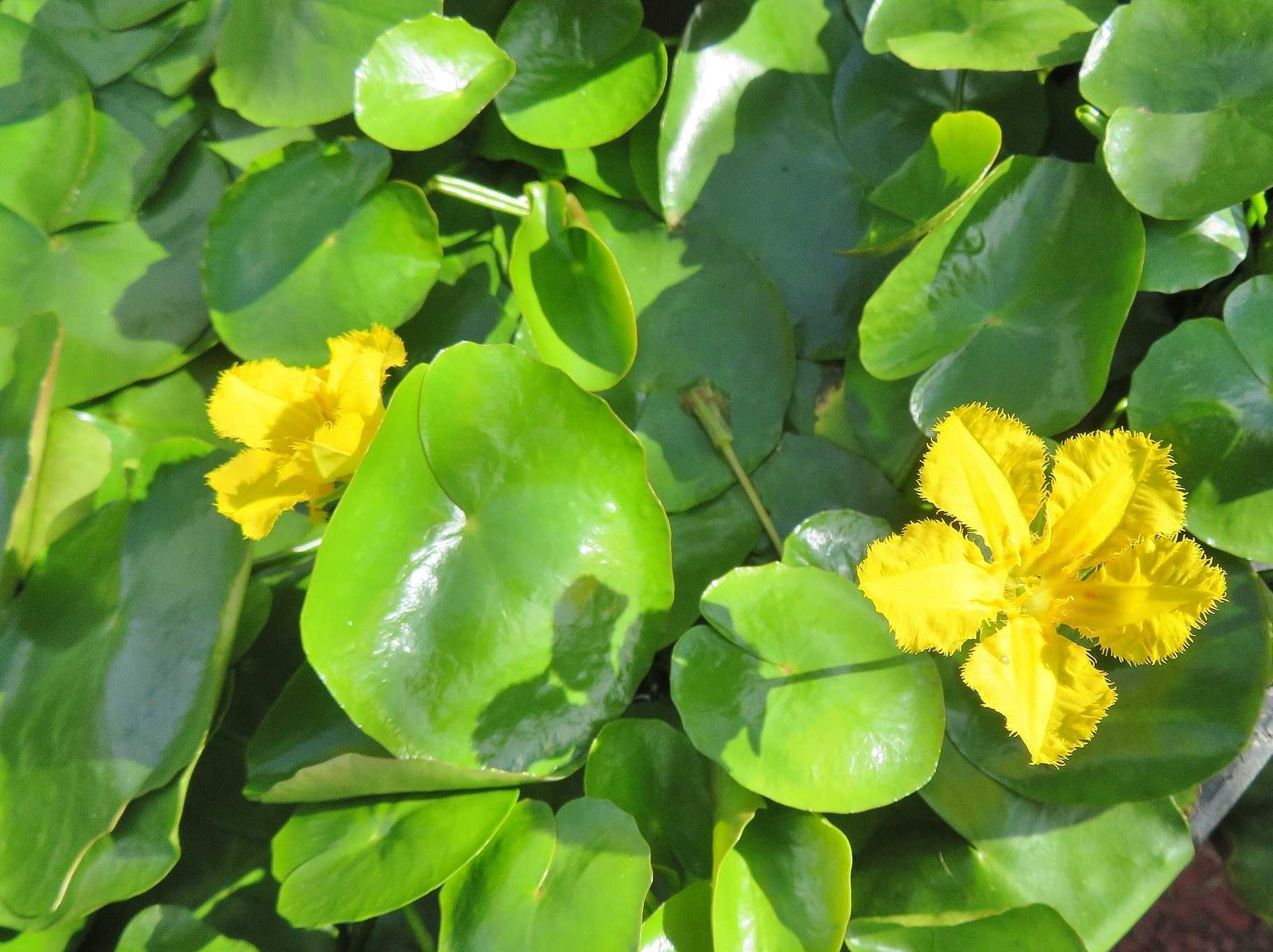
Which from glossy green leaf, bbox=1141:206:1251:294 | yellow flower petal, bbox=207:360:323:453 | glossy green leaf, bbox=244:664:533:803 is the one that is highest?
glossy green leaf, bbox=1141:206:1251:294

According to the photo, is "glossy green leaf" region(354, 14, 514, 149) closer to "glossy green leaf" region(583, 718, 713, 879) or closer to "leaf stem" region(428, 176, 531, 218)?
"leaf stem" region(428, 176, 531, 218)

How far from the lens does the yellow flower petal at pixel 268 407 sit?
27.2 inches

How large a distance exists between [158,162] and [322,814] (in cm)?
65

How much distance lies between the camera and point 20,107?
87 cm

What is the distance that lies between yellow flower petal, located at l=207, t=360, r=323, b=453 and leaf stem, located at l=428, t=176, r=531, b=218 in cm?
27

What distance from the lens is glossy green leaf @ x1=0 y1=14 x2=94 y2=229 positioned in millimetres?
868

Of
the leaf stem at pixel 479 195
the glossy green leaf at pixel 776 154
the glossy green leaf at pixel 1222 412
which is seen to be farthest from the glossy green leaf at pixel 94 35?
the glossy green leaf at pixel 1222 412

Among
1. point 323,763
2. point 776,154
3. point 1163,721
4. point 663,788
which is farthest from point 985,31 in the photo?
point 323,763

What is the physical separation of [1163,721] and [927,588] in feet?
0.94

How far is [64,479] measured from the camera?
2.86 ft

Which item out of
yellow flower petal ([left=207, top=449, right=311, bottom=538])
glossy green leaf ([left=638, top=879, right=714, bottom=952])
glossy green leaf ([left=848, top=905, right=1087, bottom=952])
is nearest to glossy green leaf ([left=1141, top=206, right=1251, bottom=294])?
glossy green leaf ([left=848, top=905, right=1087, bottom=952])

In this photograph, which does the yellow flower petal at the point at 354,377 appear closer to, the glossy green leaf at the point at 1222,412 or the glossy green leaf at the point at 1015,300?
the glossy green leaf at the point at 1015,300

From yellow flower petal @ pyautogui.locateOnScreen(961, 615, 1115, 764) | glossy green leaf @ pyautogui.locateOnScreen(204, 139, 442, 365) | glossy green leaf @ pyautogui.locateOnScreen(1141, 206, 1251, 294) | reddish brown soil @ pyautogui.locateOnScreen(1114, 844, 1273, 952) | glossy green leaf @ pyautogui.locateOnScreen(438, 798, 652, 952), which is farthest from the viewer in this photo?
reddish brown soil @ pyautogui.locateOnScreen(1114, 844, 1273, 952)

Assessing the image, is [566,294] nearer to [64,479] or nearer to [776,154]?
[776,154]
